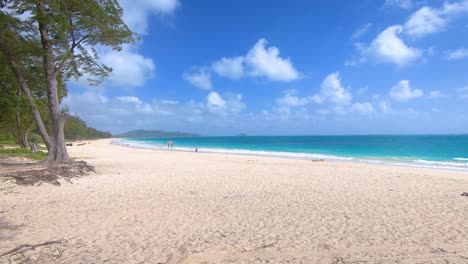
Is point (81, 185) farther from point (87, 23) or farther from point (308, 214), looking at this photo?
point (308, 214)

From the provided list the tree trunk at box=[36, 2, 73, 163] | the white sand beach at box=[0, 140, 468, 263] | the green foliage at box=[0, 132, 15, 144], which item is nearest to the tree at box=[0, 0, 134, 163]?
the tree trunk at box=[36, 2, 73, 163]

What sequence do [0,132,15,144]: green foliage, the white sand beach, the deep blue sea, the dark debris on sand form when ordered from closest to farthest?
the white sand beach → the dark debris on sand → the deep blue sea → [0,132,15,144]: green foliage

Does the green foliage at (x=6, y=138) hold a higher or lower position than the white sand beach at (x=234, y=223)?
higher

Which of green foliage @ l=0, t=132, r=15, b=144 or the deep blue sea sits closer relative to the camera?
the deep blue sea

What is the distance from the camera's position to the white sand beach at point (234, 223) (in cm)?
409

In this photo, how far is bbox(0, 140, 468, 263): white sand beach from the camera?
4090 millimetres

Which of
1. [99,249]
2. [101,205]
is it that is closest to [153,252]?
[99,249]

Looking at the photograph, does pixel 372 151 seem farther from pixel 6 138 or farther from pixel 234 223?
pixel 6 138

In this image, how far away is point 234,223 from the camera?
5.52m

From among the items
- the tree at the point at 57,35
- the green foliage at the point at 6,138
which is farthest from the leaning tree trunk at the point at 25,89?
the green foliage at the point at 6,138

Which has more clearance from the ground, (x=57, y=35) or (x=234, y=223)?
(x=57, y=35)

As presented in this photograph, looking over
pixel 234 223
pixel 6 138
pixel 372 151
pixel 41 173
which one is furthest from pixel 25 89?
pixel 372 151

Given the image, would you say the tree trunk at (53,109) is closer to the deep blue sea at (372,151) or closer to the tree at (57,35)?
the tree at (57,35)

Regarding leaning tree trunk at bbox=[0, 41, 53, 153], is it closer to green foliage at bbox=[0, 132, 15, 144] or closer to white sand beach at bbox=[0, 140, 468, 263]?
white sand beach at bbox=[0, 140, 468, 263]
